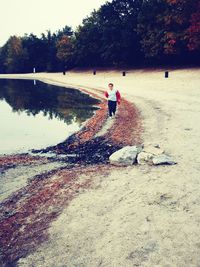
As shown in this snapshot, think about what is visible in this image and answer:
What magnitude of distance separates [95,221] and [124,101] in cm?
1912

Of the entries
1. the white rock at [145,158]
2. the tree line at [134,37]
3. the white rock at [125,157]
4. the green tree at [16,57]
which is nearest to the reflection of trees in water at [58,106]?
the white rock at [125,157]

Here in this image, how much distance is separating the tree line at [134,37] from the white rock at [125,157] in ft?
109

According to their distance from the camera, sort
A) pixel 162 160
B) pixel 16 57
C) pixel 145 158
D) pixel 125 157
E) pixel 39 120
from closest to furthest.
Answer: pixel 162 160, pixel 145 158, pixel 125 157, pixel 39 120, pixel 16 57

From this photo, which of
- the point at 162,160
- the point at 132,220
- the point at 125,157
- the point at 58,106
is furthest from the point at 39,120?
the point at 132,220

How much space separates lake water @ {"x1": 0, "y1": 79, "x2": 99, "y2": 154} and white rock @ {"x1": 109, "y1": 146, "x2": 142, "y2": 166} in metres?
5.96

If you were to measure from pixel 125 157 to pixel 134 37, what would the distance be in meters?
47.2

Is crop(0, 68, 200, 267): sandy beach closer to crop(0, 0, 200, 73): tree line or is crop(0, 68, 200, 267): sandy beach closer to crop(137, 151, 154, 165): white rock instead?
crop(137, 151, 154, 165): white rock

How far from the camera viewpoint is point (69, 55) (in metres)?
75.6

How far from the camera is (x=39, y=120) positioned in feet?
79.9

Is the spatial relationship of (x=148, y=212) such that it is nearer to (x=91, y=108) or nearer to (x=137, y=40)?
(x=91, y=108)

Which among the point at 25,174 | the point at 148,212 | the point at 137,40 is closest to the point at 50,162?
the point at 25,174

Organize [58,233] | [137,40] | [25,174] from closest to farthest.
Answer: [58,233] < [25,174] < [137,40]

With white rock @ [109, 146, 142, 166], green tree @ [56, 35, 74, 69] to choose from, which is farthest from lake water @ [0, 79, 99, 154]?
green tree @ [56, 35, 74, 69]

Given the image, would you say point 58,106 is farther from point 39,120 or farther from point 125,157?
point 125,157
